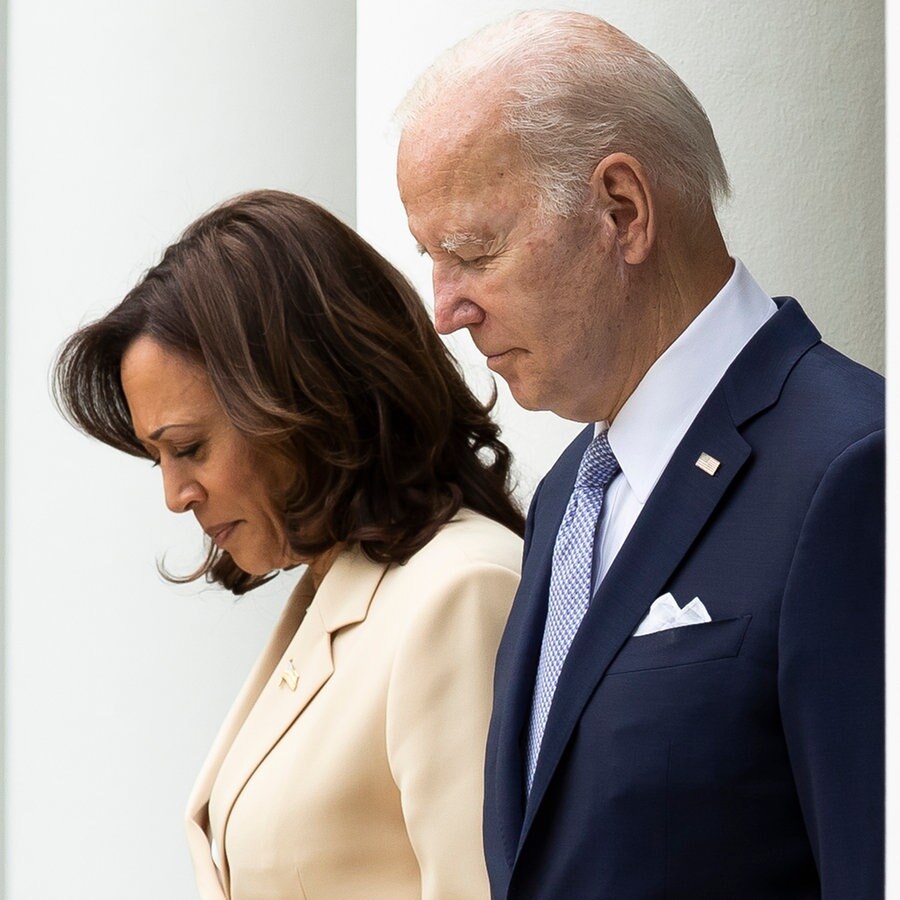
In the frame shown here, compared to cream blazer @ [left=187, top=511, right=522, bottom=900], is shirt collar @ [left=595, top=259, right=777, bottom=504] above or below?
above

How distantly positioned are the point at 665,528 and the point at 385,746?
0.68 metres

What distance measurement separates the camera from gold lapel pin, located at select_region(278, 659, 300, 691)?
2768mm

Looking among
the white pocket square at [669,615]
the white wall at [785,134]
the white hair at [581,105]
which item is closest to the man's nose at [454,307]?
the white hair at [581,105]

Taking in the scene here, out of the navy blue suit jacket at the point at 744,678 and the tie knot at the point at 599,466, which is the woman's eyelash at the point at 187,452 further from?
the navy blue suit jacket at the point at 744,678

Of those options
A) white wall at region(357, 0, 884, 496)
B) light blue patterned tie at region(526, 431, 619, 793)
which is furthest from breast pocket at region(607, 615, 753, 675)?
white wall at region(357, 0, 884, 496)

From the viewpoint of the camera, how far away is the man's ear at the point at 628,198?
2.12 meters

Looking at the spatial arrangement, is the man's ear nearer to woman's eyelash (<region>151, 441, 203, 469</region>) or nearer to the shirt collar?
the shirt collar

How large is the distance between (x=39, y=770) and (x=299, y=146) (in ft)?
6.92

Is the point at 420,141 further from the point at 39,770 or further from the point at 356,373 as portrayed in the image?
the point at 39,770

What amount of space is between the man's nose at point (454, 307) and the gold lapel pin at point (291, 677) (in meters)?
0.78

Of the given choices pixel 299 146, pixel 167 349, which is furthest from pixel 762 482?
pixel 299 146

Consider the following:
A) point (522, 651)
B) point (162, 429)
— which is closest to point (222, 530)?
point (162, 429)

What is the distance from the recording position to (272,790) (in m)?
2.60

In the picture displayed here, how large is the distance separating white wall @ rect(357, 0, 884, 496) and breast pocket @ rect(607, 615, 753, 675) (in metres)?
1.62
